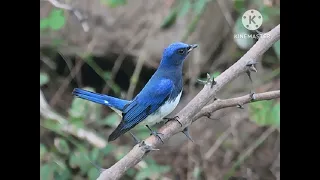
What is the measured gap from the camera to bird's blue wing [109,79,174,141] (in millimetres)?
1791

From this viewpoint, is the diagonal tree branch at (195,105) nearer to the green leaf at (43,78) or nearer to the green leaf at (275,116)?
the green leaf at (275,116)

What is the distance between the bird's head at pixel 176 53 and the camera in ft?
5.91

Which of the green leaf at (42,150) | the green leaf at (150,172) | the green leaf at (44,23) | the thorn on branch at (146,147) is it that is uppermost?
the green leaf at (44,23)

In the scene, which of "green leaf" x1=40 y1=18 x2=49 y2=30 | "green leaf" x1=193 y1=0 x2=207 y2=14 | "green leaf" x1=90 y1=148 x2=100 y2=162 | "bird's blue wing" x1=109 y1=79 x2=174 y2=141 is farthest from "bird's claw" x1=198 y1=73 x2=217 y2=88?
"green leaf" x1=40 y1=18 x2=49 y2=30

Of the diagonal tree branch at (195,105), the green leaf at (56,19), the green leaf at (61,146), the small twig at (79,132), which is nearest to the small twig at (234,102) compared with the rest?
the diagonal tree branch at (195,105)

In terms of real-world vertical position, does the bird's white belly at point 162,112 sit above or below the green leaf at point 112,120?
below

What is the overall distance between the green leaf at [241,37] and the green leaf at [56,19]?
2.00ft

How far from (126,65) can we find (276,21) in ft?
1.79

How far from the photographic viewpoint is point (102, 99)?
180 centimetres

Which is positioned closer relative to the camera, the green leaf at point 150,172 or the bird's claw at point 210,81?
the bird's claw at point 210,81

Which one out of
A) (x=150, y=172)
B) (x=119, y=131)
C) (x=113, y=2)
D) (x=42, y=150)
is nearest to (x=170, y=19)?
(x=113, y=2)

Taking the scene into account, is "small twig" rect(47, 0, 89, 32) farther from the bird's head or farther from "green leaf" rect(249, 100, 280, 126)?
"green leaf" rect(249, 100, 280, 126)

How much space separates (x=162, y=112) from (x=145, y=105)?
63 mm
